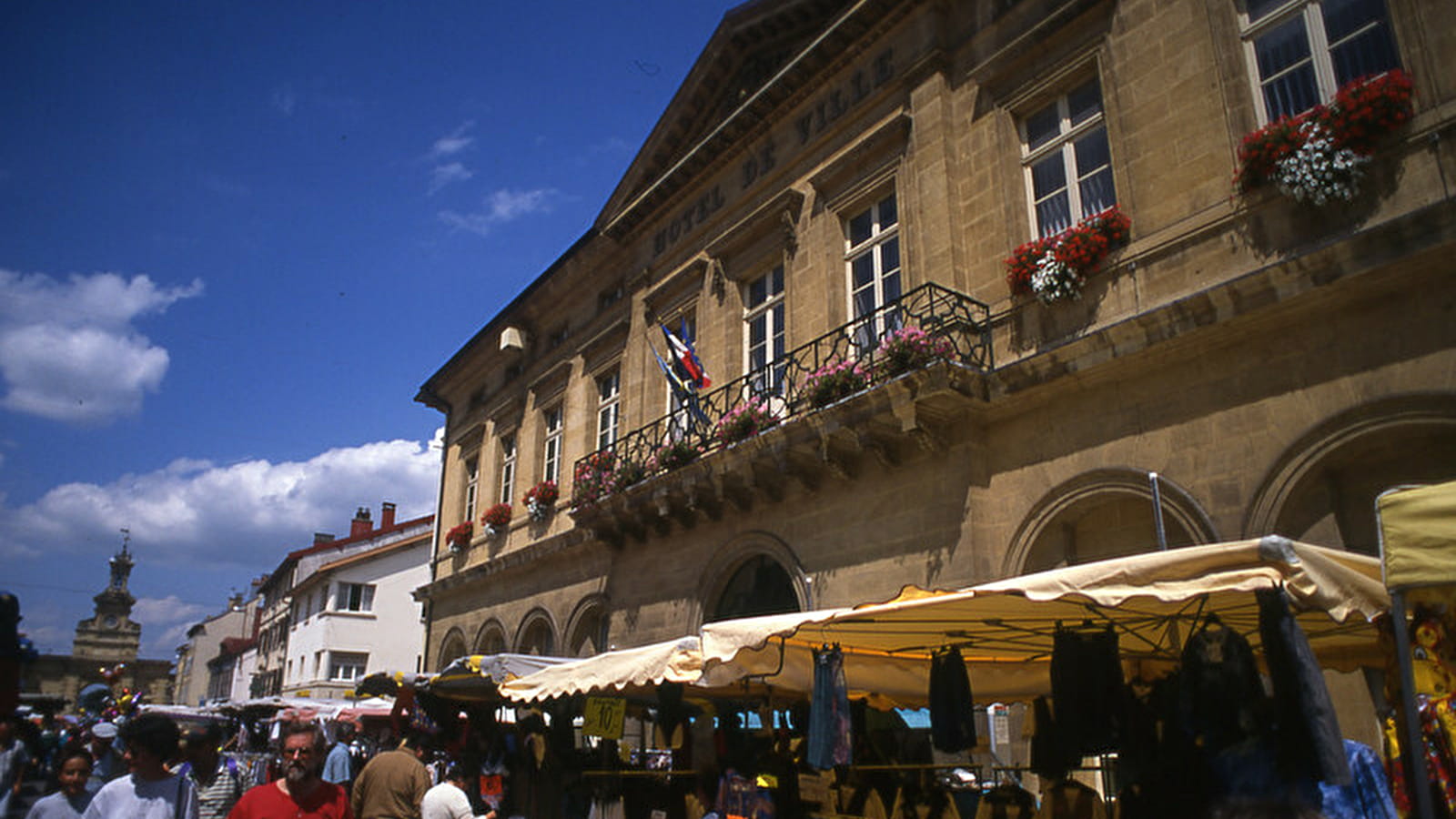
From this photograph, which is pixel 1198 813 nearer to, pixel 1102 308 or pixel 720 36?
pixel 1102 308

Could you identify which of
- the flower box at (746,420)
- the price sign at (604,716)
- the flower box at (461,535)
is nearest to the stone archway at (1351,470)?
the price sign at (604,716)

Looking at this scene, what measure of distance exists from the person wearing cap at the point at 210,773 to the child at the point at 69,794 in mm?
481

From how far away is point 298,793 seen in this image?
15.3 feet

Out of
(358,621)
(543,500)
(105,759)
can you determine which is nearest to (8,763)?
(105,759)

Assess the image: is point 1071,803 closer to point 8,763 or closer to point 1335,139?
point 1335,139

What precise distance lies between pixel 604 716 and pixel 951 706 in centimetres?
395

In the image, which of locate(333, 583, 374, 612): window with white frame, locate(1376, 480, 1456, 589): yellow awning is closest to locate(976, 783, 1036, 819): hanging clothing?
locate(1376, 480, 1456, 589): yellow awning

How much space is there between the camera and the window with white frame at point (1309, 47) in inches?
321

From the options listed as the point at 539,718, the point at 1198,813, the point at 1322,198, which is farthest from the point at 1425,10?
the point at 539,718

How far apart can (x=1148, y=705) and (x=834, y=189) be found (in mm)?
9725

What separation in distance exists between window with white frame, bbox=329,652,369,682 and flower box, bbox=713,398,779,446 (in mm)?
28515

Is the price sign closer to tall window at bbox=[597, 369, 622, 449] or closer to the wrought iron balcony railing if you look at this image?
the wrought iron balcony railing

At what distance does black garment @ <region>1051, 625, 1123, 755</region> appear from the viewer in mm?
5355

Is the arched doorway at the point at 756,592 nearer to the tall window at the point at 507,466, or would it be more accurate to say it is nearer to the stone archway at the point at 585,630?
the stone archway at the point at 585,630
